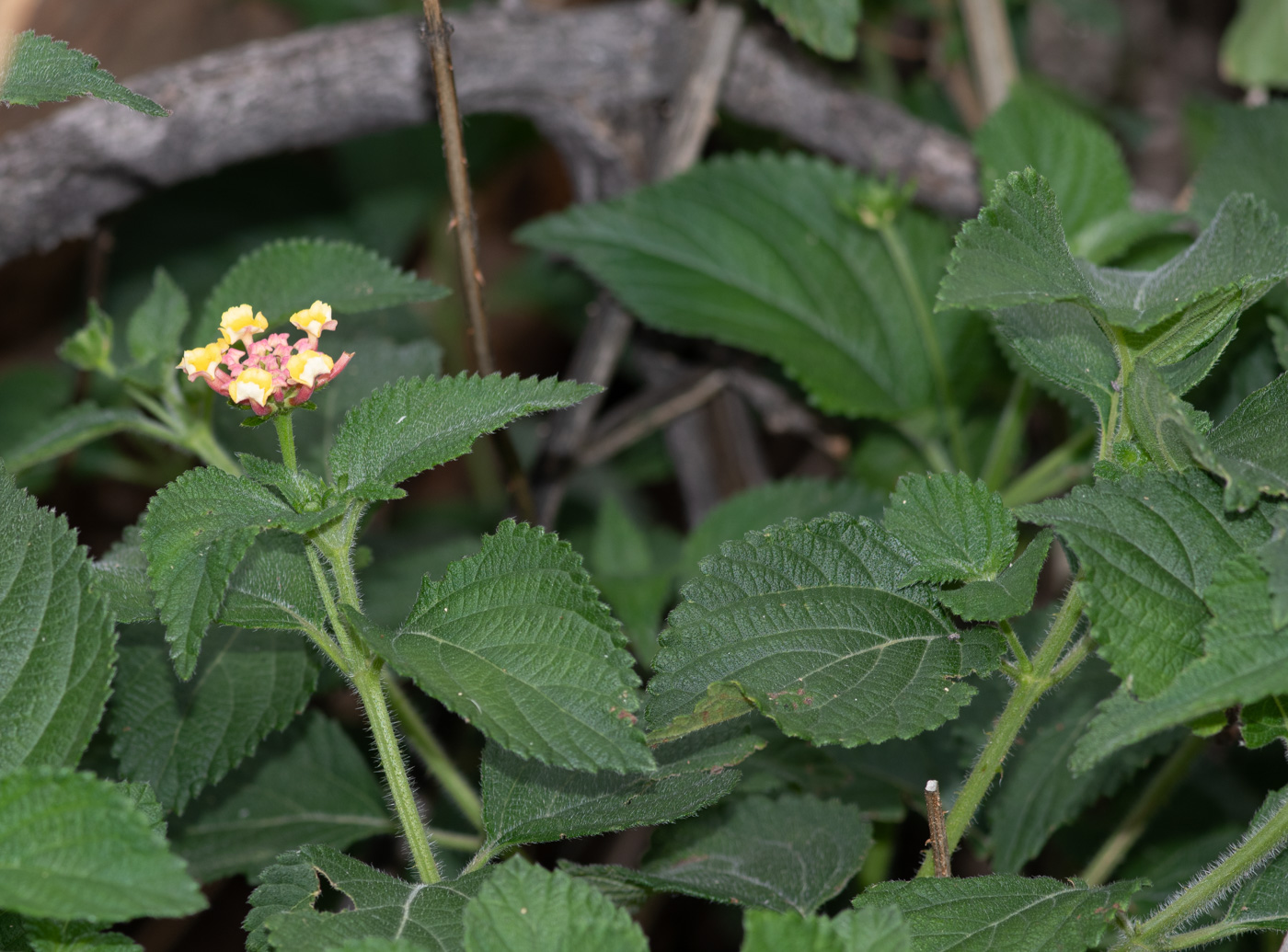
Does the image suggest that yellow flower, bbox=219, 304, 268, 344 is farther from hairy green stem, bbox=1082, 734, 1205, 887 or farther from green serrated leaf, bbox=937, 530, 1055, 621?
hairy green stem, bbox=1082, 734, 1205, 887

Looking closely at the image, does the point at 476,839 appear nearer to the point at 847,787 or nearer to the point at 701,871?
the point at 701,871

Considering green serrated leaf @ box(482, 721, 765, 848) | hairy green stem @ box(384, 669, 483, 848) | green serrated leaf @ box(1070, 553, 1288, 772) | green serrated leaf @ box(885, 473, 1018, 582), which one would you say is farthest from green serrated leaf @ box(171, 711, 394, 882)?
green serrated leaf @ box(1070, 553, 1288, 772)

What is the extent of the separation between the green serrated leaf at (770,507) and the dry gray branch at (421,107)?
438mm

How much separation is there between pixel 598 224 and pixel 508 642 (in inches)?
32.3

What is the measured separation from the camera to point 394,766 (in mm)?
825

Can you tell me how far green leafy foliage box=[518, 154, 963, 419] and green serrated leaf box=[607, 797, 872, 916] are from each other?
57 cm

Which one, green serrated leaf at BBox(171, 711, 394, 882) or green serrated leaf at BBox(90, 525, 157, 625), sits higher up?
green serrated leaf at BBox(90, 525, 157, 625)

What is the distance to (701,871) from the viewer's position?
3.25 feet

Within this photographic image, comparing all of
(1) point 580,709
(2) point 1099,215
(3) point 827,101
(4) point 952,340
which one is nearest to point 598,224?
(3) point 827,101

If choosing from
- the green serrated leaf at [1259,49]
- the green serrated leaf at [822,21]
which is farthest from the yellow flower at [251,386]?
the green serrated leaf at [1259,49]

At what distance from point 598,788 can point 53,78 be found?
64cm

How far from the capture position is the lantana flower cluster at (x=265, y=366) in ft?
2.53

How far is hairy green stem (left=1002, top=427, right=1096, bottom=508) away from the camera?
1.40 m

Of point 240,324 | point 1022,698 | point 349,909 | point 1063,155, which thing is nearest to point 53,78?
point 240,324
